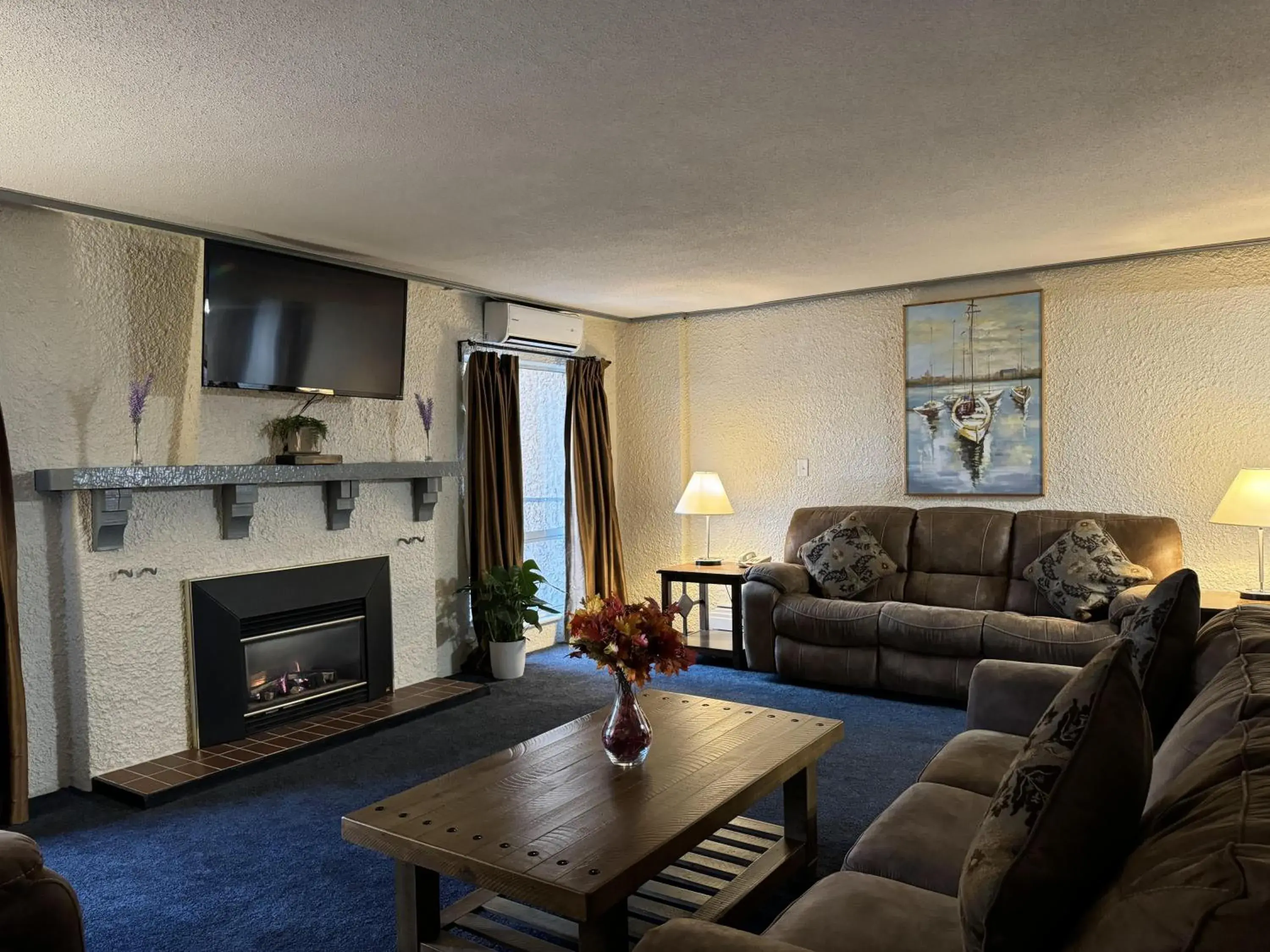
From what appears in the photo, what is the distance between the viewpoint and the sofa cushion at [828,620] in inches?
186

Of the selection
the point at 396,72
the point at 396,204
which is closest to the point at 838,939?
the point at 396,72

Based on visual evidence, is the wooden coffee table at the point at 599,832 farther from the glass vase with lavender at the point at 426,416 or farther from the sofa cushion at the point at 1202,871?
the glass vase with lavender at the point at 426,416

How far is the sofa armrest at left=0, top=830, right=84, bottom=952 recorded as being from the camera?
1.48 meters

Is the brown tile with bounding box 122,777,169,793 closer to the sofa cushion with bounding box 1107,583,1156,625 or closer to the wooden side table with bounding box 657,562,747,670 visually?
the wooden side table with bounding box 657,562,747,670

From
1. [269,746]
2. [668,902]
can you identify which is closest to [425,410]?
[269,746]

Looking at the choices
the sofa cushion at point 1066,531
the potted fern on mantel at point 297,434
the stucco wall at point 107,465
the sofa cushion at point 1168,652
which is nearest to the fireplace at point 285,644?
the stucco wall at point 107,465

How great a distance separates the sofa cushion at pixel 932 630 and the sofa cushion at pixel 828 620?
7 centimetres

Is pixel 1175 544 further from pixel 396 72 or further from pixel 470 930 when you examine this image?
pixel 396 72

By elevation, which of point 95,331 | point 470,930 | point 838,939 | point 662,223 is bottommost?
point 470,930

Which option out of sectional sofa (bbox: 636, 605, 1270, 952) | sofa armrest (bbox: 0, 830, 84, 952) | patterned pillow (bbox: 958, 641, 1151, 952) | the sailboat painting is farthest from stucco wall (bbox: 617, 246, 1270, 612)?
sofa armrest (bbox: 0, 830, 84, 952)

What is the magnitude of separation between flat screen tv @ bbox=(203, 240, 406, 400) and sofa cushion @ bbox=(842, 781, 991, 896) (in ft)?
11.0

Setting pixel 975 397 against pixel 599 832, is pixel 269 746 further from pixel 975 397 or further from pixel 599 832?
pixel 975 397

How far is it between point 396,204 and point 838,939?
10.1ft

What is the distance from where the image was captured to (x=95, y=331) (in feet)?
12.2
